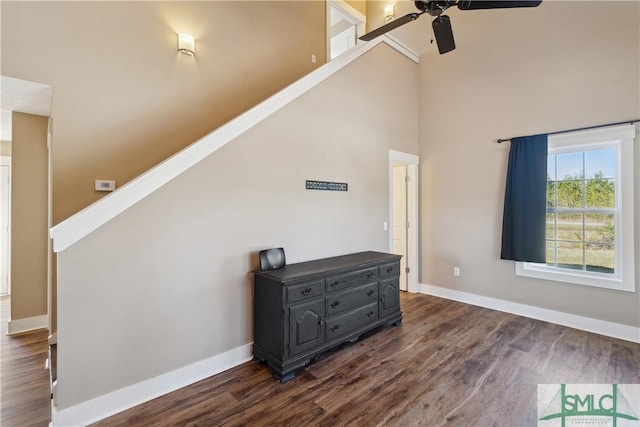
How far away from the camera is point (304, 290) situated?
2533 mm

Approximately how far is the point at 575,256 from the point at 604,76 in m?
2.09

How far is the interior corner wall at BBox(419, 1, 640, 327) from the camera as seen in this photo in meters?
3.21

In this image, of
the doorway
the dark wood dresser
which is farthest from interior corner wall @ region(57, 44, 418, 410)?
the doorway

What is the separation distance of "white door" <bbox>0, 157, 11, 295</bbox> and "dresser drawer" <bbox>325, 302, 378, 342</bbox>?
17.8 feet

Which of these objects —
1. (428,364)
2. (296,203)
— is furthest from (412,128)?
(428,364)

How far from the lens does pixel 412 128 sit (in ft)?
15.6

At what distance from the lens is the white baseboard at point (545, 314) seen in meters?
3.15

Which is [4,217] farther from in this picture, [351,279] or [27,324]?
[351,279]

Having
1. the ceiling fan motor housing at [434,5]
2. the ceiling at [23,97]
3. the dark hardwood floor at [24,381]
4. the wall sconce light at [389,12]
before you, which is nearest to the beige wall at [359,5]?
the wall sconce light at [389,12]

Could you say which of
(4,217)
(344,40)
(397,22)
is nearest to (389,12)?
(344,40)

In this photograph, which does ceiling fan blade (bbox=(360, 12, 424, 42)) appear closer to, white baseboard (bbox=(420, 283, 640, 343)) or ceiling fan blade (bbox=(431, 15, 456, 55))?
ceiling fan blade (bbox=(431, 15, 456, 55))

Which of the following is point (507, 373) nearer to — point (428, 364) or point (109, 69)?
point (428, 364)

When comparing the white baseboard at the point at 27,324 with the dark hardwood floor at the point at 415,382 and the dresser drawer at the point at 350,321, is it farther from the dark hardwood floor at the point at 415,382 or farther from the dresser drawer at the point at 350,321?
the dresser drawer at the point at 350,321

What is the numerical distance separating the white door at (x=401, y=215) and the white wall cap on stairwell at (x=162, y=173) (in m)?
2.25
